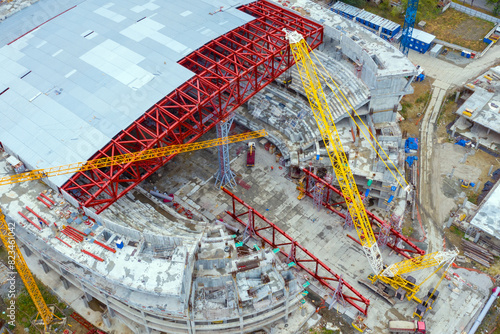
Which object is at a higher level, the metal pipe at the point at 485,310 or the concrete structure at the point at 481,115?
the concrete structure at the point at 481,115

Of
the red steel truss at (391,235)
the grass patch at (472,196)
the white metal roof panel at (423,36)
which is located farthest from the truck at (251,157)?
the white metal roof panel at (423,36)

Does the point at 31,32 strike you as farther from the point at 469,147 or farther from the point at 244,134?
the point at 469,147

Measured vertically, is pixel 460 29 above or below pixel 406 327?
above

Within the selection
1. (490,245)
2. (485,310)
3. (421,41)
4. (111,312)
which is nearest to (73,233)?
(111,312)

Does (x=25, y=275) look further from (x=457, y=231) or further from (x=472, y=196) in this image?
(x=472, y=196)

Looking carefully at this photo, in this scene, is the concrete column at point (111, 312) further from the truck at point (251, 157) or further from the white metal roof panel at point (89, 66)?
the truck at point (251, 157)

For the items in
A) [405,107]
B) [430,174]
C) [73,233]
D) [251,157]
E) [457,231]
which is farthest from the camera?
[405,107]
